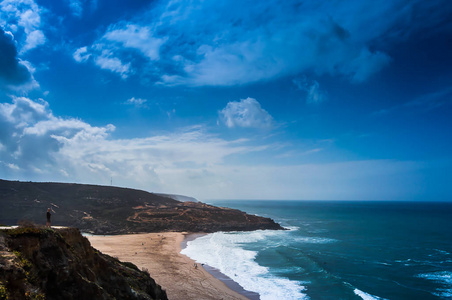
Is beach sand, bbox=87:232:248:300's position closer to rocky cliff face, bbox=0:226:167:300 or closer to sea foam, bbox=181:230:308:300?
sea foam, bbox=181:230:308:300

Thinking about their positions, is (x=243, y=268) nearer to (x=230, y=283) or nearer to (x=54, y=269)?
(x=230, y=283)

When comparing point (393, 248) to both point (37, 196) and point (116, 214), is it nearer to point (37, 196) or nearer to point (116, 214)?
point (116, 214)

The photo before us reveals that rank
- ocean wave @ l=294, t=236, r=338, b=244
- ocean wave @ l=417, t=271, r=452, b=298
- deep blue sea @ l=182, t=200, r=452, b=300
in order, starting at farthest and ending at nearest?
ocean wave @ l=294, t=236, r=338, b=244 < deep blue sea @ l=182, t=200, r=452, b=300 < ocean wave @ l=417, t=271, r=452, b=298

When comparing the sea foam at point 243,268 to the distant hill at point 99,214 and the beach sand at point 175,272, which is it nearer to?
the beach sand at point 175,272

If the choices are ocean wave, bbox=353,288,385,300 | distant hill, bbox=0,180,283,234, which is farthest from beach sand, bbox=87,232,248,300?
distant hill, bbox=0,180,283,234

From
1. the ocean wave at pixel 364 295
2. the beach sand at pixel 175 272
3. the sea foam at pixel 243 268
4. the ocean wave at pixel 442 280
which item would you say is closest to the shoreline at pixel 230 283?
the sea foam at pixel 243 268

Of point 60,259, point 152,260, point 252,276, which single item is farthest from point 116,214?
point 60,259

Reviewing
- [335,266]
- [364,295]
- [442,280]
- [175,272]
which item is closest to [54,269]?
[175,272]
